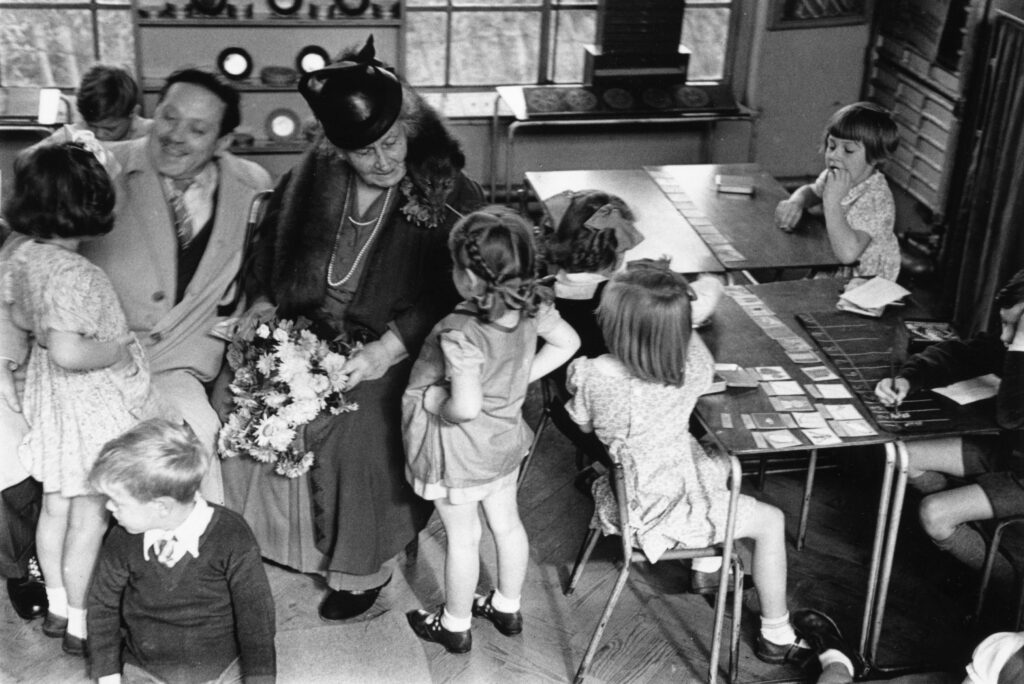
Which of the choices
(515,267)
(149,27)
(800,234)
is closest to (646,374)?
(515,267)

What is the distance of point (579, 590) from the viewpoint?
14.0 ft

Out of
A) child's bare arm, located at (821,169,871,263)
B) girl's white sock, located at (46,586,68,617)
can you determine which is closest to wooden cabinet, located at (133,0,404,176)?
child's bare arm, located at (821,169,871,263)

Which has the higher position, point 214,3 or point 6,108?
point 214,3

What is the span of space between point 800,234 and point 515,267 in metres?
2.09

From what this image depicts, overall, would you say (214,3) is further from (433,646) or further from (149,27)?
(433,646)

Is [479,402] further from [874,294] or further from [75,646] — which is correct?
[874,294]

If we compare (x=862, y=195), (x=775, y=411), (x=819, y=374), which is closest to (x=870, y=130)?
(x=862, y=195)

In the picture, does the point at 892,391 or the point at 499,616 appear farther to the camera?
the point at 499,616

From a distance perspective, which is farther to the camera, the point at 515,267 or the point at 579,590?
the point at 579,590

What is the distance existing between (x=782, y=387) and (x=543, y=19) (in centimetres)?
415

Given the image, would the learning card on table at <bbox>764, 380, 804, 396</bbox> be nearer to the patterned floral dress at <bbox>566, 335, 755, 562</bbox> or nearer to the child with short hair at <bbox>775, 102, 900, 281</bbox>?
the patterned floral dress at <bbox>566, 335, 755, 562</bbox>

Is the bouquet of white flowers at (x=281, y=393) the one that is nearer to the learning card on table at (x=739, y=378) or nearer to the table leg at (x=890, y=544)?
the learning card on table at (x=739, y=378)

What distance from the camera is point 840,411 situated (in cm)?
372

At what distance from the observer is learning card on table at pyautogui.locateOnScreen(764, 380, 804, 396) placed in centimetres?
381
